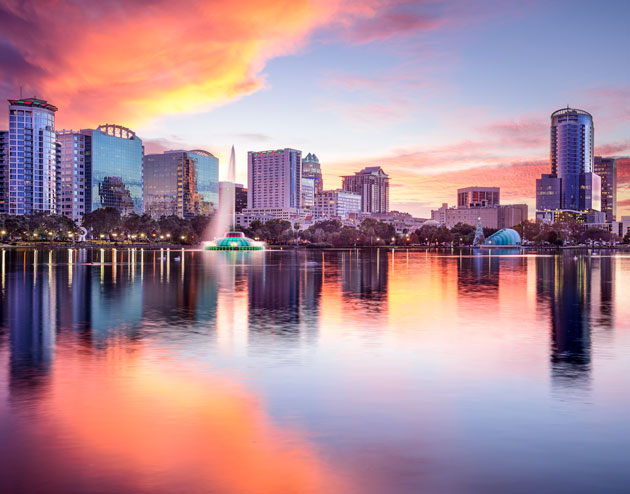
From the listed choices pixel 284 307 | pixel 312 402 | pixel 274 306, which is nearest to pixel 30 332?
pixel 274 306

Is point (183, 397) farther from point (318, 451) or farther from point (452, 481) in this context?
point (452, 481)

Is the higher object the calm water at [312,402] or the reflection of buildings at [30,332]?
the reflection of buildings at [30,332]

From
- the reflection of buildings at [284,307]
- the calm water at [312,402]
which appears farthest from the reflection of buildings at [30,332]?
the reflection of buildings at [284,307]

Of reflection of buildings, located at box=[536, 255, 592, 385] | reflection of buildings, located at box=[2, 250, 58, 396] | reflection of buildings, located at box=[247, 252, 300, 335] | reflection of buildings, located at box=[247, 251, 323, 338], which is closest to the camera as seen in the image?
reflection of buildings, located at box=[2, 250, 58, 396]

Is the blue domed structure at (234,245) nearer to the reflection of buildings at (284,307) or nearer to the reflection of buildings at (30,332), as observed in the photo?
the reflection of buildings at (284,307)

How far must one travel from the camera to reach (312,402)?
11578mm

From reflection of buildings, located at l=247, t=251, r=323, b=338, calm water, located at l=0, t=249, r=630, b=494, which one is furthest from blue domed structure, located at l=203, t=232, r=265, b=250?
calm water, located at l=0, t=249, r=630, b=494

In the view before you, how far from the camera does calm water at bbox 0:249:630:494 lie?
26.6 ft

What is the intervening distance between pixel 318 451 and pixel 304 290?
27.4 meters

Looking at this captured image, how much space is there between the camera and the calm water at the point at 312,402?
26.6 ft

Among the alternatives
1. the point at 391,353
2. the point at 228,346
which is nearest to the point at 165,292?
the point at 228,346

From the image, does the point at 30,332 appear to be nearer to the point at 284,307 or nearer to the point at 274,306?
the point at 274,306

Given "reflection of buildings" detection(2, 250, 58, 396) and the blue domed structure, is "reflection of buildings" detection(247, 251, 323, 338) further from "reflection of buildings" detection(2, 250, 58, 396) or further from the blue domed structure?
the blue domed structure

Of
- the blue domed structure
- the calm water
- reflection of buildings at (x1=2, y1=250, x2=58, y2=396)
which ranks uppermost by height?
the blue domed structure
